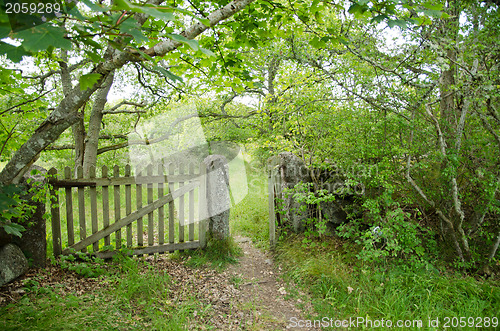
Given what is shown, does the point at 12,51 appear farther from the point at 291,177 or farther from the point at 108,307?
the point at 291,177

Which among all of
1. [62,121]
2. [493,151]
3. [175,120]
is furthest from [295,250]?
[175,120]

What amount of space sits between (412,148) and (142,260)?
4.60m

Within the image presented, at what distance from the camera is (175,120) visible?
40.4 feet

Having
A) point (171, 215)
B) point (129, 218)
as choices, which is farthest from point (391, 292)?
point (129, 218)

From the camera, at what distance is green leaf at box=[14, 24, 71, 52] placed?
1.29 m

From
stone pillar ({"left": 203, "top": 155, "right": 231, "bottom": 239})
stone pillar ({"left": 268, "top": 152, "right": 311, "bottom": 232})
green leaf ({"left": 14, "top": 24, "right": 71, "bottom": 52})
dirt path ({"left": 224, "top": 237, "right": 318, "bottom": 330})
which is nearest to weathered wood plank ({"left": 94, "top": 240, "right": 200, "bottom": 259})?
stone pillar ({"left": 203, "top": 155, "right": 231, "bottom": 239})

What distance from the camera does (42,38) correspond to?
4.38 ft

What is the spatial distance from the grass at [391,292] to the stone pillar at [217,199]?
1617 mm

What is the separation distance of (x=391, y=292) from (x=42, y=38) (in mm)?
4259

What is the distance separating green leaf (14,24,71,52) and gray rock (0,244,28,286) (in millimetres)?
3362

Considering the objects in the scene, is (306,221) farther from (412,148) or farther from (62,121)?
(62,121)

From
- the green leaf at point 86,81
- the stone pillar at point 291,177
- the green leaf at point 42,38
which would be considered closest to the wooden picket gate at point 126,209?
the stone pillar at point 291,177

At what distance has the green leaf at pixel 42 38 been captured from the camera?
1.29m

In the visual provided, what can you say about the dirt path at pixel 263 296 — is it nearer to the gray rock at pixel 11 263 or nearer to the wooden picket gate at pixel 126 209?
the wooden picket gate at pixel 126 209
